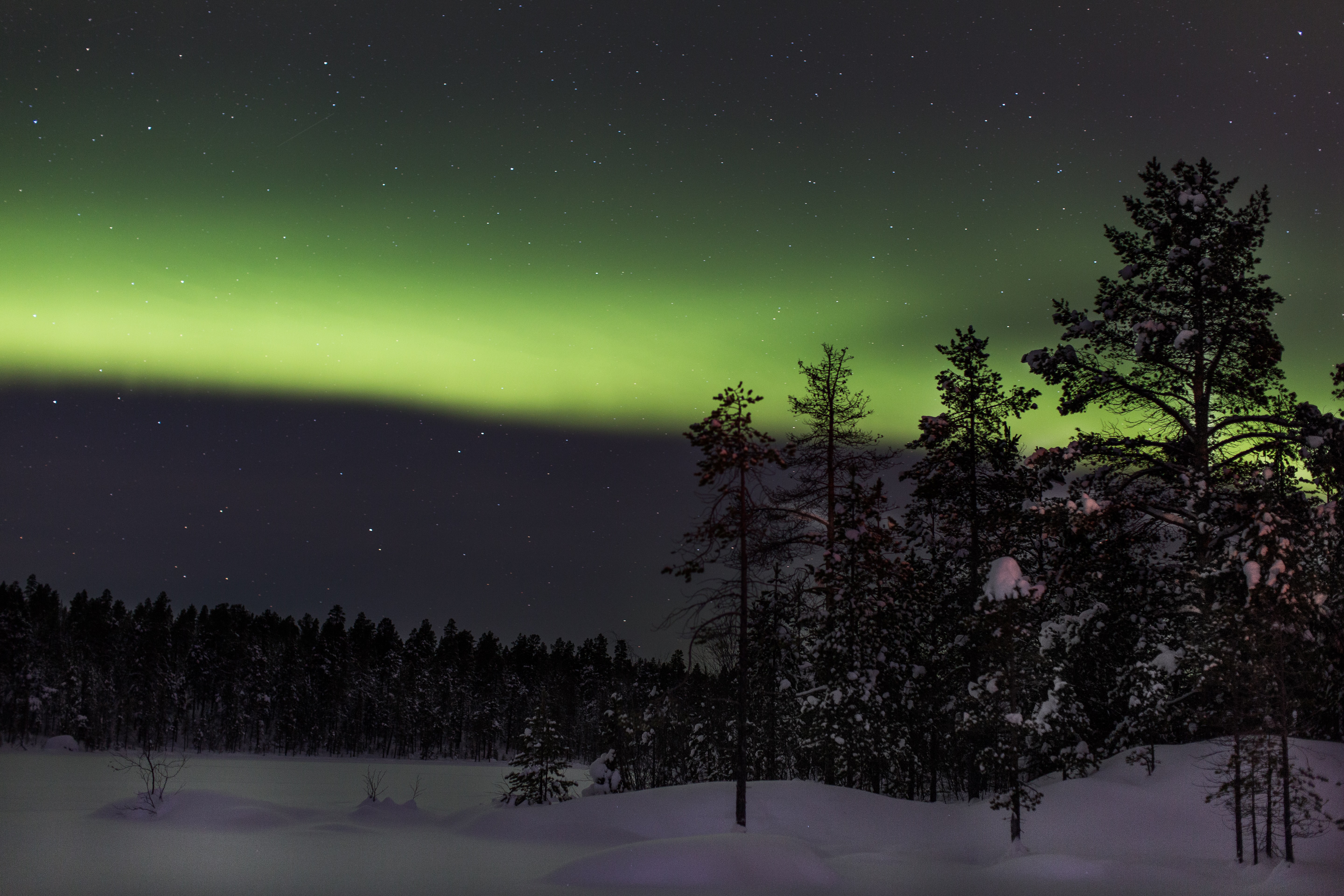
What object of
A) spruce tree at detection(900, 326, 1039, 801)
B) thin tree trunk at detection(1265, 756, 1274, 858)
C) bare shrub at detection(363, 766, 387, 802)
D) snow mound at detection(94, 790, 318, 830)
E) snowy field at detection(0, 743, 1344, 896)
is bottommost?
bare shrub at detection(363, 766, 387, 802)

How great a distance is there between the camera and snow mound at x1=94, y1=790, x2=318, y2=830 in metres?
27.5

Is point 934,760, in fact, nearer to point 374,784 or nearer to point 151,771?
point 374,784

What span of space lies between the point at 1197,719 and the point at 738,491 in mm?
11851

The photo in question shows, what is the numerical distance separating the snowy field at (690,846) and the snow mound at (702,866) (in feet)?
0.16

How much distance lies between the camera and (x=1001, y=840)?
2653 cm

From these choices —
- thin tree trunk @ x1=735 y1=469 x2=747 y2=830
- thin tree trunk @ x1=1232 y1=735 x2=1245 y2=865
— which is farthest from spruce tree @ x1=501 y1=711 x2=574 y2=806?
thin tree trunk @ x1=1232 y1=735 x2=1245 y2=865

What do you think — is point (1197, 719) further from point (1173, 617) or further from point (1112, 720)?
point (1112, 720)

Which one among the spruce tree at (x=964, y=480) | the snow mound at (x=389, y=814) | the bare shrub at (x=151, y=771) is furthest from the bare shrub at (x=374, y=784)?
the spruce tree at (x=964, y=480)

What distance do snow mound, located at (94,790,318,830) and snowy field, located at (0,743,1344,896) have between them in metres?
0.09

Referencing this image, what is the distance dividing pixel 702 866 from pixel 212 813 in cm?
1706

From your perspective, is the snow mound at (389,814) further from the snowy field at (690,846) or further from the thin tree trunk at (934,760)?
the thin tree trunk at (934,760)

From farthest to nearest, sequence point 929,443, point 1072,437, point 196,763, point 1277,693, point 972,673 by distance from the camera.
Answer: point 196,763
point 929,443
point 972,673
point 1072,437
point 1277,693

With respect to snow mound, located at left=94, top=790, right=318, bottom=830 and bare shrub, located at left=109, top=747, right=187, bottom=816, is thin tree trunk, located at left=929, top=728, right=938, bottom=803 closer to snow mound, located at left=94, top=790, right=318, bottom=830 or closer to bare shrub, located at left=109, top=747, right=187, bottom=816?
snow mound, located at left=94, top=790, right=318, bottom=830

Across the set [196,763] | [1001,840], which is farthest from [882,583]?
[196,763]
